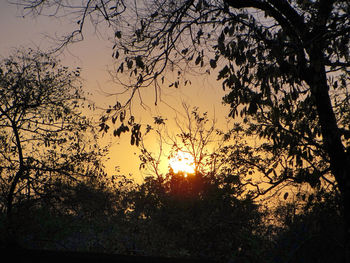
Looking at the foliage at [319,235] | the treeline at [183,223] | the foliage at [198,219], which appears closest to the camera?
the foliage at [319,235]

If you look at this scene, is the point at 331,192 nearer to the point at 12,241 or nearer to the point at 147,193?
the point at 12,241

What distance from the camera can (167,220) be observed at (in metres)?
31.1

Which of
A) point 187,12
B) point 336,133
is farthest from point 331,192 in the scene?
point 187,12

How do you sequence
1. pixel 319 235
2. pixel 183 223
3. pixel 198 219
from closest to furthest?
1. pixel 319 235
2. pixel 198 219
3. pixel 183 223

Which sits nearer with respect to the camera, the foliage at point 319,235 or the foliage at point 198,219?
the foliage at point 319,235

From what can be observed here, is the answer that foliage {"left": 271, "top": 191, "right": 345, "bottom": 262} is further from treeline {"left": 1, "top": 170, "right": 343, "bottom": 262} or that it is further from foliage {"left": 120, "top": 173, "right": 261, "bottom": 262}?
foliage {"left": 120, "top": 173, "right": 261, "bottom": 262}

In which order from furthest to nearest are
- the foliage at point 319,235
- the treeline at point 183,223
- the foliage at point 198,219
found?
the foliage at point 198,219 → the treeline at point 183,223 → the foliage at point 319,235

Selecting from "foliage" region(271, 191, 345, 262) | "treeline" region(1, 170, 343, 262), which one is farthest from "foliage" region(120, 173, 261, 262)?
"foliage" region(271, 191, 345, 262)

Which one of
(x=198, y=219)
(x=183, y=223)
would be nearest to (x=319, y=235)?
(x=198, y=219)

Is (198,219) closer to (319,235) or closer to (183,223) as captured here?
(183,223)

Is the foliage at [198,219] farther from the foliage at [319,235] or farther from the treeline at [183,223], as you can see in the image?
the foliage at [319,235]

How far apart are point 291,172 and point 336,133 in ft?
24.0

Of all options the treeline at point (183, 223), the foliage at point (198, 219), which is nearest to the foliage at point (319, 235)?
the treeline at point (183, 223)

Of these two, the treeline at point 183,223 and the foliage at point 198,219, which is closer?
the treeline at point 183,223
